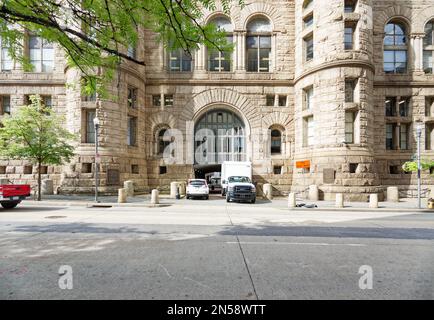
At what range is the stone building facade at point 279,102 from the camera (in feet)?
65.0

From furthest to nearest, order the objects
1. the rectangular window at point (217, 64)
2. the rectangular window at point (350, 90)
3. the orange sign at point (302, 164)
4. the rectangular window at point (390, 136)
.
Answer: the rectangular window at point (217, 64)
the rectangular window at point (390, 136)
the orange sign at point (302, 164)
the rectangular window at point (350, 90)

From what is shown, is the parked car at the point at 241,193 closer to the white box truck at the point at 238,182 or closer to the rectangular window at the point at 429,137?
the white box truck at the point at 238,182

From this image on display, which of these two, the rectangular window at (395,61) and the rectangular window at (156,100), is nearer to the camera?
the rectangular window at (395,61)

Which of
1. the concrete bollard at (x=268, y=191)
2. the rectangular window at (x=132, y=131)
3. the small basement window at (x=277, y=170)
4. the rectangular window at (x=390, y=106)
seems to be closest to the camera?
the concrete bollard at (x=268, y=191)

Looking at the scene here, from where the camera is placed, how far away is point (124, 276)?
4.12m

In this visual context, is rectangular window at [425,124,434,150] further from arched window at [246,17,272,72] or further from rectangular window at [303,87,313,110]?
arched window at [246,17,272,72]

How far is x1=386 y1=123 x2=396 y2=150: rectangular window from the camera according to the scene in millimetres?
23464

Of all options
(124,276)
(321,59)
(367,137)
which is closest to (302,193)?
(367,137)

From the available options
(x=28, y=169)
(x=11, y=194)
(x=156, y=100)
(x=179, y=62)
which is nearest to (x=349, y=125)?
(x=179, y=62)

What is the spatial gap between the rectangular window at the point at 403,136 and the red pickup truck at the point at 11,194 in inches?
1247

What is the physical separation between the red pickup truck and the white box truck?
13.0m

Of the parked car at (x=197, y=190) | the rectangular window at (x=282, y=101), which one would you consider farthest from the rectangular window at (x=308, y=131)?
the parked car at (x=197, y=190)

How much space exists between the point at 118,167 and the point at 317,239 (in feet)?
58.9
